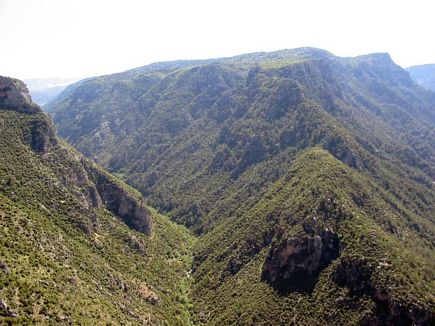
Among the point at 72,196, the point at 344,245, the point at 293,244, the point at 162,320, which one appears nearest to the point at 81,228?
the point at 72,196

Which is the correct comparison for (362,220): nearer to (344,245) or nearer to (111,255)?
(344,245)

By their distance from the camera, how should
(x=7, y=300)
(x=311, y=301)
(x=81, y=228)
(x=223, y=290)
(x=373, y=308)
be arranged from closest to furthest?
(x=7, y=300), (x=373, y=308), (x=311, y=301), (x=81, y=228), (x=223, y=290)

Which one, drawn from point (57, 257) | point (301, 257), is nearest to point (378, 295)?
point (301, 257)

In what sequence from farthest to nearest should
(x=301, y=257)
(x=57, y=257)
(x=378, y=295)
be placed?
(x=301, y=257), (x=57, y=257), (x=378, y=295)

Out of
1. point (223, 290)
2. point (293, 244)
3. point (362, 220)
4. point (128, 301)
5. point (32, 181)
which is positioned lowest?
point (223, 290)

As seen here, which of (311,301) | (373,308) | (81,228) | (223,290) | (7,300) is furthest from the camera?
(223,290)

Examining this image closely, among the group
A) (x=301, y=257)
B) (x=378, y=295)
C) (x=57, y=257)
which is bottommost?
(x=301, y=257)

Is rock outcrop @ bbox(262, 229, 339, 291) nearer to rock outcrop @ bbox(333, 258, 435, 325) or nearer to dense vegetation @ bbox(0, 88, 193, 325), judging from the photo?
rock outcrop @ bbox(333, 258, 435, 325)

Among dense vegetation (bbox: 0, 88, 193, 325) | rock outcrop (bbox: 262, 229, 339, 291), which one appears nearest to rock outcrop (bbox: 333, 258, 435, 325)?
rock outcrop (bbox: 262, 229, 339, 291)

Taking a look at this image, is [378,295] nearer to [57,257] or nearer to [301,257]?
[301,257]
